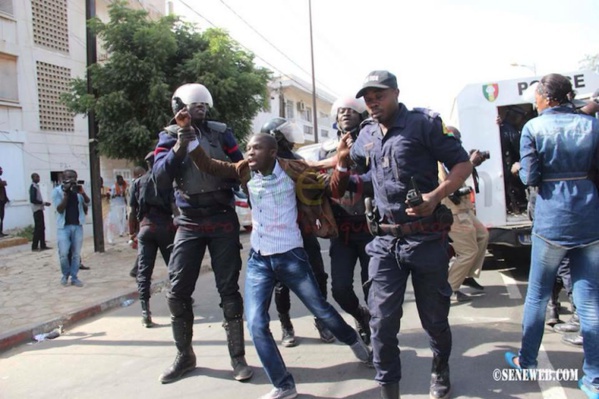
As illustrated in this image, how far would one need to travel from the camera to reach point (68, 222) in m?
6.97

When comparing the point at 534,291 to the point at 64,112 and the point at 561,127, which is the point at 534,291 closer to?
the point at 561,127

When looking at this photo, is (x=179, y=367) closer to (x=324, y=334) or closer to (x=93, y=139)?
(x=324, y=334)

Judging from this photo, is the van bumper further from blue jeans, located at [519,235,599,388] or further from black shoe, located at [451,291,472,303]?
blue jeans, located at [519,235,599,388]

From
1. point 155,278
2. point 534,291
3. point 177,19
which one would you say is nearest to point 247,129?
point 177,19

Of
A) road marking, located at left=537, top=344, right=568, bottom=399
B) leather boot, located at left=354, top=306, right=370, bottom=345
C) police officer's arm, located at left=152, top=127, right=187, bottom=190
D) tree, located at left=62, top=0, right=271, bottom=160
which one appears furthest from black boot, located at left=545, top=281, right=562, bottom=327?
tree, located at left=62, top=0, right=271, bottom=160

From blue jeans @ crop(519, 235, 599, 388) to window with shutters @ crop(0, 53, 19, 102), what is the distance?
47.4ft

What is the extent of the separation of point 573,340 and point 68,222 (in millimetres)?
6415

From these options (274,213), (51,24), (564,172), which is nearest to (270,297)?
(274,213)

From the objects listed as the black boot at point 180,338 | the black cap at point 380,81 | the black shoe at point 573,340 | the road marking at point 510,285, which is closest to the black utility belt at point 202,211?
the black boot at point 180,338

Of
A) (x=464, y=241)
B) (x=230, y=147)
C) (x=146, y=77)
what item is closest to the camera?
(x=230, y=147)

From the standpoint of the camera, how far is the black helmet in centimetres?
392

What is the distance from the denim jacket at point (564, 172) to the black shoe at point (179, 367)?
2591mm

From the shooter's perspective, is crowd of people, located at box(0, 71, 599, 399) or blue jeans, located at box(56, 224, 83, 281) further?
blue jeans, located at box(56, 224, 83, 281)

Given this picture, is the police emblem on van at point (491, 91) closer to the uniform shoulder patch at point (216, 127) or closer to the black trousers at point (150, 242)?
the uniform shoulder patch at point (216, 127)
